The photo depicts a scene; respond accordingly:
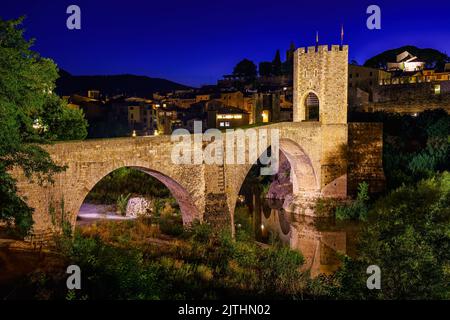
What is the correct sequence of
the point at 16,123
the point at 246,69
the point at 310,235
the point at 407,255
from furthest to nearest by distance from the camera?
1. the point at 246,69
2. the point at 310,235
3. the point at 16,123
4. the point at 407,255

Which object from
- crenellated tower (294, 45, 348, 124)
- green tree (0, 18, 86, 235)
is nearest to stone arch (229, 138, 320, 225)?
crenellated tower (294, 45, 348, 124)

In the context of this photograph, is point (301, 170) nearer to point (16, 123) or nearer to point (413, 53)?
point (16, 123)

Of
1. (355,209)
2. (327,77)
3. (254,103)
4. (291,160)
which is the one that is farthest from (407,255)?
(254,103)

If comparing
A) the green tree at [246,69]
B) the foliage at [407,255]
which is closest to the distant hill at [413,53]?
the green tree at [246,69]

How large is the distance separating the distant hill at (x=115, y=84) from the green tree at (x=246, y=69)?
2057 cm

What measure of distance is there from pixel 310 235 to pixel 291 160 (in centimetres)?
519

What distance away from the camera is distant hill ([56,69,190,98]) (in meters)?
97.8

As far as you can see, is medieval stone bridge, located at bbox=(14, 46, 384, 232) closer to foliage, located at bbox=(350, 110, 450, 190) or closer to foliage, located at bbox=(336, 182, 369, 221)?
foliage, located at bbox=(336, 182, 369, 221)

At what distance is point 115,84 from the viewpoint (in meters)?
118

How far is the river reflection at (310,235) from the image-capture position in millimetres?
19534

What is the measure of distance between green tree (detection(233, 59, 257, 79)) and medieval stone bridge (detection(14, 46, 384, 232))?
5646 centimetres

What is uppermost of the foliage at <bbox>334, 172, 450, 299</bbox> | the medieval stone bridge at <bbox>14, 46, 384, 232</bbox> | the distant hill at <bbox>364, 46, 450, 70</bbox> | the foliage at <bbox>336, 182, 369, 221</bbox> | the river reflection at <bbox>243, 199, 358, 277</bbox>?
the distant hill at <bbox>364, 46, 450, 70</bbox>

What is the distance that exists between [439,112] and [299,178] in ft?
45.6

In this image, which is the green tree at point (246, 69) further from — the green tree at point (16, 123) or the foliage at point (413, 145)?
the green tree at point (16, 123)
